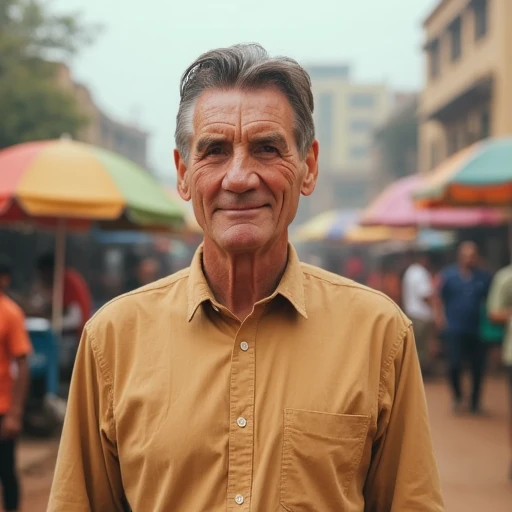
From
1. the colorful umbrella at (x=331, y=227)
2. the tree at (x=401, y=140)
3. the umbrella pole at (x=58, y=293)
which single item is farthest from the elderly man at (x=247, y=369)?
the tree at (x=401, y=140)

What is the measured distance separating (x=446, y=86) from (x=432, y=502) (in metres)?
30.5

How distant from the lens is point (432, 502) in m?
2.19

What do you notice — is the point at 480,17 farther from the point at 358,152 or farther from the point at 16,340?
the point at 358,152

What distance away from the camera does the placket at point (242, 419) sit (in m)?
2.05

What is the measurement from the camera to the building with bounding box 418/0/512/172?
78.2 ft

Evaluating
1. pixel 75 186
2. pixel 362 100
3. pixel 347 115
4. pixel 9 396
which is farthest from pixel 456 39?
pixel 362 100

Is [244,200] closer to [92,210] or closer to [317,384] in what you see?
[317,384]

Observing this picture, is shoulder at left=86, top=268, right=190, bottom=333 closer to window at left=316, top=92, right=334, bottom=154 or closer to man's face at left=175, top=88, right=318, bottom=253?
man's face at left=175, top=88, right=318, bottom=253

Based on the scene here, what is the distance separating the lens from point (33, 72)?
24688 mm

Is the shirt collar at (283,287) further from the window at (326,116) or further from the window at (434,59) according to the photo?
the window at (326,116)

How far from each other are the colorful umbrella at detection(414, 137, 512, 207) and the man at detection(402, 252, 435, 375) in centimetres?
251

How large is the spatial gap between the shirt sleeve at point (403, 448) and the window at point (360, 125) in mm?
111234

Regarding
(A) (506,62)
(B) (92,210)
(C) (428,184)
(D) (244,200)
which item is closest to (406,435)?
(D) (244,200)

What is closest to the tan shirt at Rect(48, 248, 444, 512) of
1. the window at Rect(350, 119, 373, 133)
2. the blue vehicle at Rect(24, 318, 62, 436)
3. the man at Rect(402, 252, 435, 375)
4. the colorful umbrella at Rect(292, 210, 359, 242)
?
the blue vehicle at Rect(24, 318, 62, 436)
